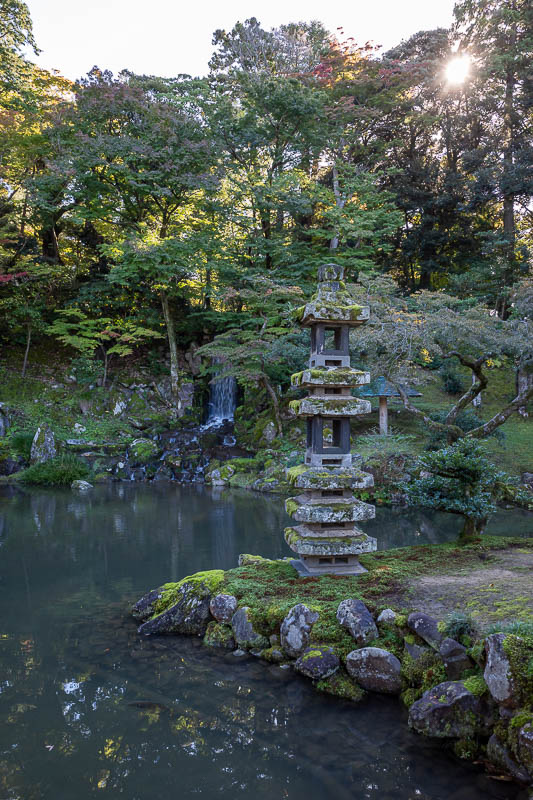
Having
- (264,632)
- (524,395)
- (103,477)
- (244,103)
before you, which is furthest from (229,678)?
(244,103)

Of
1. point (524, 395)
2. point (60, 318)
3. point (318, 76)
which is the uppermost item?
point (318, 76)

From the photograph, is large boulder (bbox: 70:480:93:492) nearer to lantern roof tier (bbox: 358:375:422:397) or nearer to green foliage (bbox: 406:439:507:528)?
lantern roof tier (bbox: 358:375:422:397)

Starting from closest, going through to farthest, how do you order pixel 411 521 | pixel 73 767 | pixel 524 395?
pixel 73 767 < pixel 524 395 < pixel 411 521

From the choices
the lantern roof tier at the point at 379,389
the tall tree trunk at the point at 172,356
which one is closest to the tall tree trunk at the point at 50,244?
the tall tree trunk at the point at 172,356

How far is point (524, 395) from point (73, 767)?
10449 millimetres

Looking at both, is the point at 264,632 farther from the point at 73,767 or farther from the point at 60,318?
the point at 60,318

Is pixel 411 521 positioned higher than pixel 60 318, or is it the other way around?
pixel 60 318

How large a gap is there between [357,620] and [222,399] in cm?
1739

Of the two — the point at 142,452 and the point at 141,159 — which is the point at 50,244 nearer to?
the point at 141,159

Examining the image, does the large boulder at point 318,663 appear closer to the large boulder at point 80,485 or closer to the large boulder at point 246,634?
the large boulder at point 246,634

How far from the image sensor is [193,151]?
20.2 metres

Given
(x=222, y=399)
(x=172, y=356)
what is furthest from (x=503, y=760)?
(x=172, y=356)

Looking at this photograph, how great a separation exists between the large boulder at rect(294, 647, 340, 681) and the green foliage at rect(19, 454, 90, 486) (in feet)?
44.9

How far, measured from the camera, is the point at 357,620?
4.99 meters
